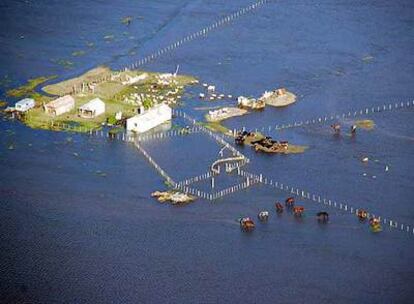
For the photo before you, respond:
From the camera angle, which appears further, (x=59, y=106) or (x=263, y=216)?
(x=59, y=106)

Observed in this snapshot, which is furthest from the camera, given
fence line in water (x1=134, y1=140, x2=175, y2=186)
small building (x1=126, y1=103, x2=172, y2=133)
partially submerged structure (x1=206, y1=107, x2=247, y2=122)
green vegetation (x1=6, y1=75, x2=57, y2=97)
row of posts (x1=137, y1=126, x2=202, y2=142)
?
green vegetation (x1=6, y1=75, x2=57, y2=97)

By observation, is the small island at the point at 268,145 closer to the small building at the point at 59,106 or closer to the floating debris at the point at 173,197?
the floating debris at the point at 173,197

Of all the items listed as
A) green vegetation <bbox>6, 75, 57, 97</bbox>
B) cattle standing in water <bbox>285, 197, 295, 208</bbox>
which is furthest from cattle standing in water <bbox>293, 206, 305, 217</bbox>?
green vegetation <bbox>6, 75, 57, 97</bbox>

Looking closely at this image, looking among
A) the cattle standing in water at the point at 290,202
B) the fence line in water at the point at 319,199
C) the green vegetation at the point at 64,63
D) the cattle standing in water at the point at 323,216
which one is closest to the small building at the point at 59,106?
the green vegetation at the point at 64,63

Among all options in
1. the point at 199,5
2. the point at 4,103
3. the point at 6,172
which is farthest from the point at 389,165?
the point at 199,5

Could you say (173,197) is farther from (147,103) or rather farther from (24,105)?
(24,105)

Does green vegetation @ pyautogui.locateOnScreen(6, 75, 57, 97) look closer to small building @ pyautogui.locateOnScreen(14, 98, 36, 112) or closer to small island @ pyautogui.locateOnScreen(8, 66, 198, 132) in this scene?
small island @ pyautogui.locateOnScreen(8, 66, 198, 132)

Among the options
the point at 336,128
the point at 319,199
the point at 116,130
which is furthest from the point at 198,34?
the point at 319,199
